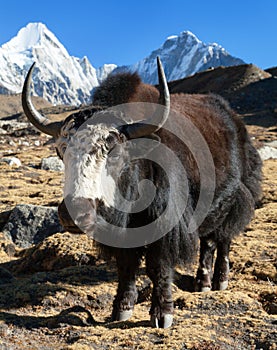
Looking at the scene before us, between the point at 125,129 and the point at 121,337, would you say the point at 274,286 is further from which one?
the point at 125,129

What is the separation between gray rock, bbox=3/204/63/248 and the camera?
6055mm

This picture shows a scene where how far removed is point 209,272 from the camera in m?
4.50

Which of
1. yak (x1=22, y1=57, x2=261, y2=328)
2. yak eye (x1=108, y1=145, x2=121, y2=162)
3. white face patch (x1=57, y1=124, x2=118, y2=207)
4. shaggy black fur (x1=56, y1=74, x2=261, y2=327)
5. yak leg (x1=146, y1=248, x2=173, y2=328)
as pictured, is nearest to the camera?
white face patch (x1=57, y1=124, x2=118, y2=207)

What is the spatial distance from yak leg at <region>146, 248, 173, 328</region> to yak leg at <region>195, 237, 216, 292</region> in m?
1.21

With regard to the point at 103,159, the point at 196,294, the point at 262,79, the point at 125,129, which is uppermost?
the point at 262,79

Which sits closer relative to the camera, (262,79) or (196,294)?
(196,294)

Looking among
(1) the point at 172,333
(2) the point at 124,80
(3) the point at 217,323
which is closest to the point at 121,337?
(1) the point at 172,333

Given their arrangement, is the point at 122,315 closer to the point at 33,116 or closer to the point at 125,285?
the point at 125,285

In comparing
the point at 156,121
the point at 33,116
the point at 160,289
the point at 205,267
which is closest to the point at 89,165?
the point at 156,121

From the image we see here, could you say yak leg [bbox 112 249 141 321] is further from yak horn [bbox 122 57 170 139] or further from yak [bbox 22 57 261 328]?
yak horn [bbox 122 57 170 139]

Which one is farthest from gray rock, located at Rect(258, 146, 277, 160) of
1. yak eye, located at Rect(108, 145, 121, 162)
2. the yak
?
yak eye, located at Rect(108, 145, 121, 162)

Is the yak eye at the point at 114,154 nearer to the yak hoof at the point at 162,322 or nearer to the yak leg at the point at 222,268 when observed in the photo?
the yak hoof at the point at 162,322

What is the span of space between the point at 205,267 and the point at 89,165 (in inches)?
89.4

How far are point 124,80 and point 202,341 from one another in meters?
2.19
